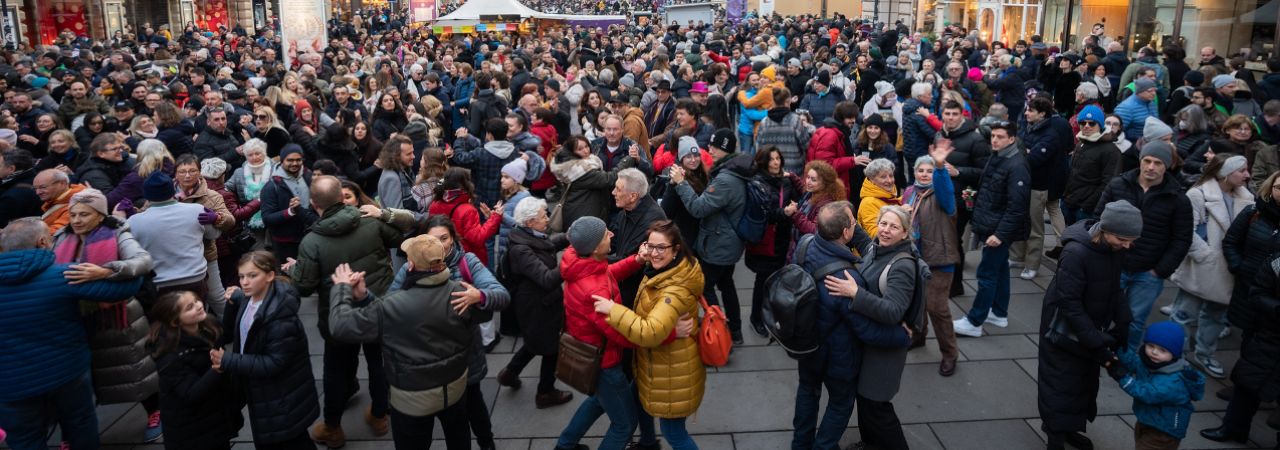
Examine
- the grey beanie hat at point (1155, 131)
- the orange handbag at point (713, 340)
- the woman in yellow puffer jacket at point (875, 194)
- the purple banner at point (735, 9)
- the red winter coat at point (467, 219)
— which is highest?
the purple banner at point (735, 9)

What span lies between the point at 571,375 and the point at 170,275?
315 centimetres

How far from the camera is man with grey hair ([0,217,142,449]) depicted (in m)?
4.46

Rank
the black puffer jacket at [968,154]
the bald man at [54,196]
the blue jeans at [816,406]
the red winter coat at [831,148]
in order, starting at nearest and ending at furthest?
the blue jeans at [816,406] < the bald man at [54,196] < the black puffer jacket at [968,154] < the red winter coat at [831,148]

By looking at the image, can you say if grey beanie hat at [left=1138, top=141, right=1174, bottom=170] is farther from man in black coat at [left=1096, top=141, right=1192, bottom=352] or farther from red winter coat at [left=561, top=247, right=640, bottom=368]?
red winter coat at [left=561, top=247, right=640, bottom=368]

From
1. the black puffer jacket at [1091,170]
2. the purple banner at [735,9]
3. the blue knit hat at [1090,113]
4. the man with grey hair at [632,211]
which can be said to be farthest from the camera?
the purple banner at [735,9]

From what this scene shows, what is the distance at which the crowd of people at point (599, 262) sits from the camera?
175 inches

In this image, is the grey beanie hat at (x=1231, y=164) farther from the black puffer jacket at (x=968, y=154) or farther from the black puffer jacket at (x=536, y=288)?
the black puffer jacket at (x=536, y=288)

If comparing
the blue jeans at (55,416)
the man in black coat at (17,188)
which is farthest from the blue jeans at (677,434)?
the man in black coat at (17,188)

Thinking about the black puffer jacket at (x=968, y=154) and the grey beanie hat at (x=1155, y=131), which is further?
the grey beanie hat at (x=1155, y=131)

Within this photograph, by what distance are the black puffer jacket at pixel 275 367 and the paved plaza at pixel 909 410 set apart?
1002 mm

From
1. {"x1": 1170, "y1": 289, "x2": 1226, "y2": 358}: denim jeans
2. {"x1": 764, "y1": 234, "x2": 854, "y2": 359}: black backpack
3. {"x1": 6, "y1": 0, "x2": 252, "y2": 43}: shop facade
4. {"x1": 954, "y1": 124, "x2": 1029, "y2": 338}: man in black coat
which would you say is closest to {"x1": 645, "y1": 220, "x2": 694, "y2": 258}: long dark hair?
{"x1": 764, "y1": 234, "x2": 854, "y2": 359}: black backpack

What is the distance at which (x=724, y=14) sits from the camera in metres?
43.2

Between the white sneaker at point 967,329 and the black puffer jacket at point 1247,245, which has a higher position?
the black puffer jacket at point 1247,245

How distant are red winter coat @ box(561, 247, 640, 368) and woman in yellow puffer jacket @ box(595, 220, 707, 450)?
17 centimetres
